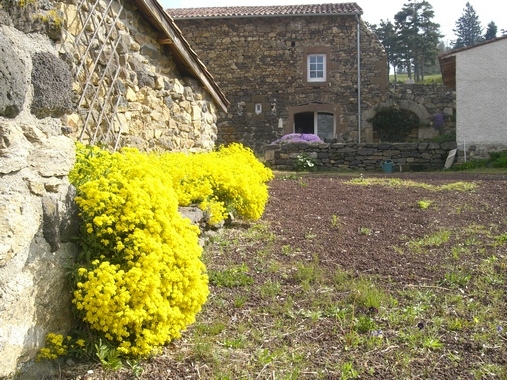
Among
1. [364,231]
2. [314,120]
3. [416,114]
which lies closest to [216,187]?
[364,231]

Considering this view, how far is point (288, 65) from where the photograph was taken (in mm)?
21391

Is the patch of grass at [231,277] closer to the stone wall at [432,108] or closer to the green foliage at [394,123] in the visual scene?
the green foliage at [394,123]

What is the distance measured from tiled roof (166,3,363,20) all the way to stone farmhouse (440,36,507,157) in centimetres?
547

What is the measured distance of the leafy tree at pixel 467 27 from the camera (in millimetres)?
68375

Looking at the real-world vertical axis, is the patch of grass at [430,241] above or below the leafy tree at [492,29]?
below

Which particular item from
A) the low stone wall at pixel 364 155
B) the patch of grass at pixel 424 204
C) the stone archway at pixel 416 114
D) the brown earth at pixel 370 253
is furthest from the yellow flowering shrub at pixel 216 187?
the stone archway at pixel 416 114

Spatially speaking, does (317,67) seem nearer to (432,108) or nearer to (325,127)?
(325,127)

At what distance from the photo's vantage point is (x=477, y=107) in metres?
16.6

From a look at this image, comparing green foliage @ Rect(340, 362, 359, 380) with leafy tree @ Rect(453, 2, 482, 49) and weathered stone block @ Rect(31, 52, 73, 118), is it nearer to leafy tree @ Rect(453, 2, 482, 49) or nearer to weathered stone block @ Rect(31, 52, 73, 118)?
weathered stone block @ Rect(31, 52, 73, 118)

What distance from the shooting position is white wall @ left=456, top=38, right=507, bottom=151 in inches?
643

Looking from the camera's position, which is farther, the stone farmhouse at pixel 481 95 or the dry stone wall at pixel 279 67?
the dry stone wall at pixel 279 67

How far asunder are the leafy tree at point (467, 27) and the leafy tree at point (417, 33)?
909 inches

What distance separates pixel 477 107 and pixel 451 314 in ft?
48.5

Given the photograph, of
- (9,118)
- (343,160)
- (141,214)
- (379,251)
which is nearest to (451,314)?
(379,251)
